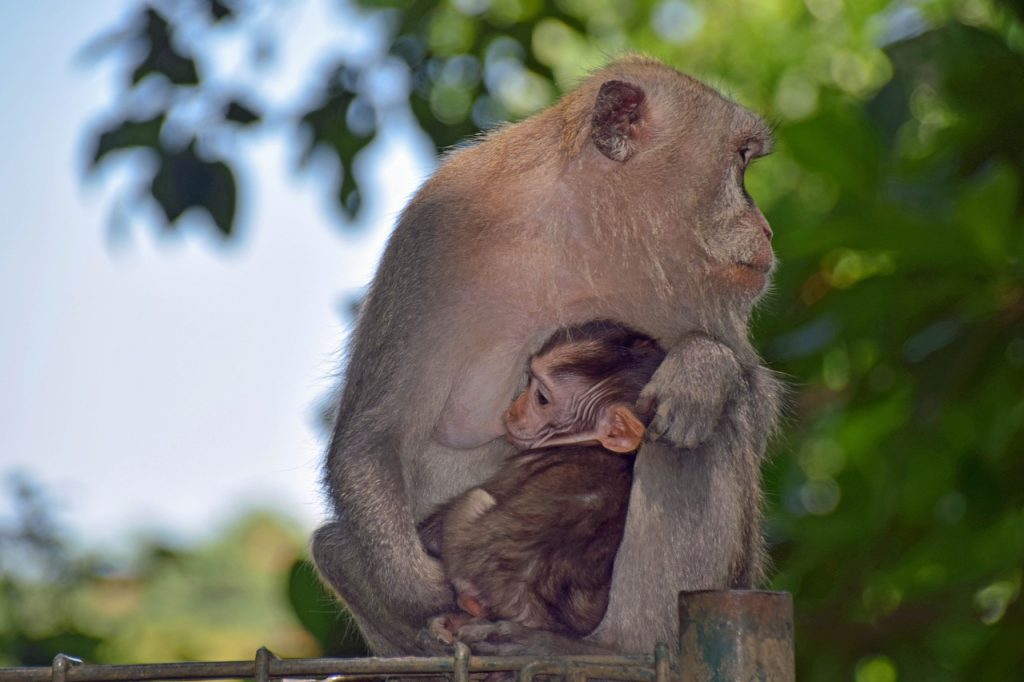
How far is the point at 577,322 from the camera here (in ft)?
12.7

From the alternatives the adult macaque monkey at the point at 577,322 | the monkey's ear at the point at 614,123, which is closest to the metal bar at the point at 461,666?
the adult macaque monkey at the point at 577,322

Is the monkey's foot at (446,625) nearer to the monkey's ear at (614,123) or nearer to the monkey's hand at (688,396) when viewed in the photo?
the monkey's hand at (688,396)

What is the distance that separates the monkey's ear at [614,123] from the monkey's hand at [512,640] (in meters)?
1.41

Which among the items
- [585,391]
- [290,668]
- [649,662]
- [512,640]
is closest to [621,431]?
[585,391]

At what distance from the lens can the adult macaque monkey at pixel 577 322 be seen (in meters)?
3.47

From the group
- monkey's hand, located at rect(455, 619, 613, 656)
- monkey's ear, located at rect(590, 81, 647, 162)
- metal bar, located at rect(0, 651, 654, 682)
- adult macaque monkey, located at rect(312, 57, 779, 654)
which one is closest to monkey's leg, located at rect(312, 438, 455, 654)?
adult macaque monkey, located at rect(312, 57, 779, 654)

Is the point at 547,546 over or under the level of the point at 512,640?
over

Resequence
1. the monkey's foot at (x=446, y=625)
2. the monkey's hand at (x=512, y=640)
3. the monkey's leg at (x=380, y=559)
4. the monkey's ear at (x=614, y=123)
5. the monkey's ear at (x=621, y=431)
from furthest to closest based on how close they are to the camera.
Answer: the monkey's ear at (x=614, y=123), the monkey's ear at (x=621, y=431), the monkey's leg at (x=380, y=559), the monkey's foot at (x=446, y=625), the monkey's hand at (x=512, y=640)

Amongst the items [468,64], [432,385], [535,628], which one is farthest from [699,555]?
[468,64]

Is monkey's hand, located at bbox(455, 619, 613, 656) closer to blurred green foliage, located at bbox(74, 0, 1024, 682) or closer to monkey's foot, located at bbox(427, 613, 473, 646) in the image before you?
monkey's foot, located at bbox(427, 613, 473, 646)

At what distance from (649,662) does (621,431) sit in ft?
5.02

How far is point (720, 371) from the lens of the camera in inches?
138

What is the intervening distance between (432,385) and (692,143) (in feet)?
3.57

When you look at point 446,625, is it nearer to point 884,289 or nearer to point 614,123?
point 614,123
